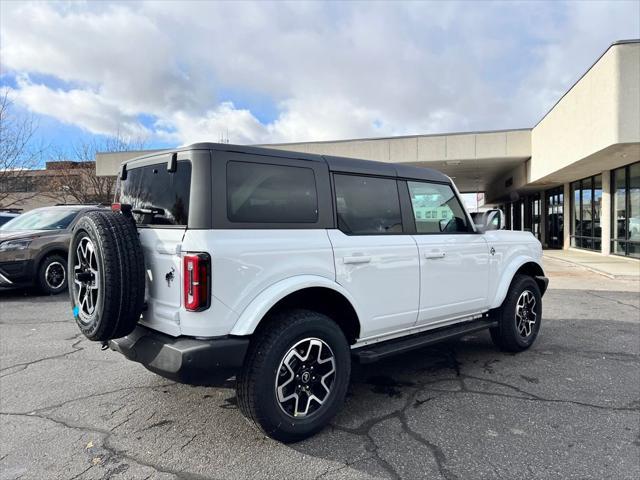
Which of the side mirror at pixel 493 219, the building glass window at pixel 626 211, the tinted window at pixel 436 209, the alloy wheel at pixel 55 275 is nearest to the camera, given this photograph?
the tinted window at pixel 436 209

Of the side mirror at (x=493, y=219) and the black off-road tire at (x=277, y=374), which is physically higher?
the side mirror at (x=493, y=219)

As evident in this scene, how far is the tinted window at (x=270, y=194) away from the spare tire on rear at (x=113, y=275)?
0.72 metres

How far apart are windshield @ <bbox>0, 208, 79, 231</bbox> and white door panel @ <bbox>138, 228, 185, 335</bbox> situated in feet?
23.3

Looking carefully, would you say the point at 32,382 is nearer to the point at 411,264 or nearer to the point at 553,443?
the point at 411,264

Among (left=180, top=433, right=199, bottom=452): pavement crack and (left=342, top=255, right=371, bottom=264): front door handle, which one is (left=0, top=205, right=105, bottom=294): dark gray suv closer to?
(left=180, top=433, right=199, bottom=452): pavement crack

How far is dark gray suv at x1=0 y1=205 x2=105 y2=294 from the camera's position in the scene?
812cm

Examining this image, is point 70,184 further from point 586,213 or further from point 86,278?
point 586,213

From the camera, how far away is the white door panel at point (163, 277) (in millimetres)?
2732

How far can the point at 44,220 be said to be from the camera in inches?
356

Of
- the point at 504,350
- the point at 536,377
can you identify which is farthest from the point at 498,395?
the point at 504,350

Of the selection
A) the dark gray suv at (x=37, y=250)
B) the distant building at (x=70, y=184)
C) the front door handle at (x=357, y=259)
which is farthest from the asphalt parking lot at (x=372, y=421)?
the distant building at (x=70, y=184)

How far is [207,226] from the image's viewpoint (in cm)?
268

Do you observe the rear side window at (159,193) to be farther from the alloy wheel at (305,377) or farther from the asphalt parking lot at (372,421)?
the asphalt parking lot at (372,421)

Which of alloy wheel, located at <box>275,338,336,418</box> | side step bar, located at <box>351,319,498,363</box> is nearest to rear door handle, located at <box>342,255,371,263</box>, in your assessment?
Answer: alloy wheel, located at <box>275,338,336,418</box>
